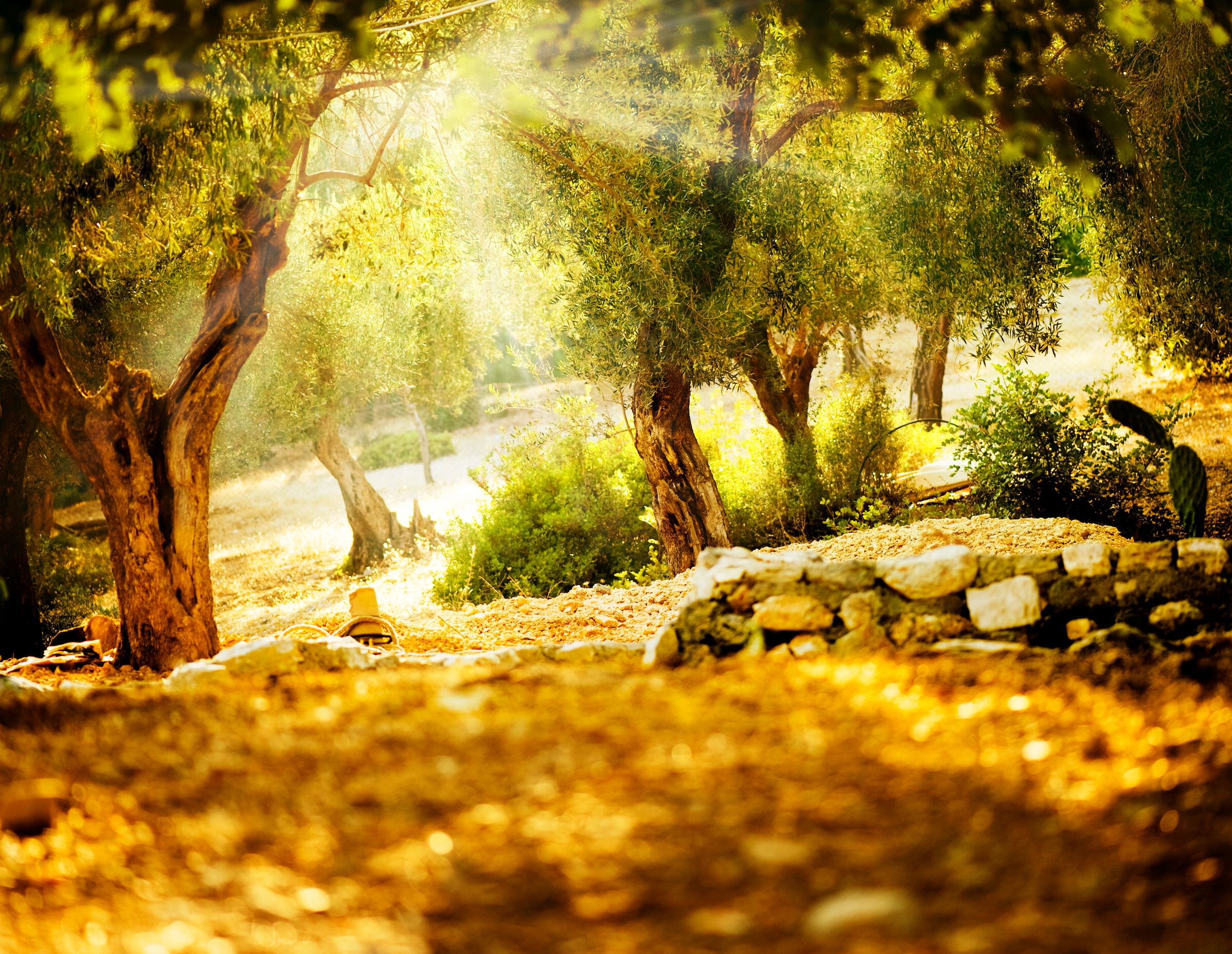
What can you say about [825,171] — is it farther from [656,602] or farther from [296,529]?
[296,529]

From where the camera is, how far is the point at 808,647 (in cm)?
364

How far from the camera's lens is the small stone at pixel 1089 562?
3.66m

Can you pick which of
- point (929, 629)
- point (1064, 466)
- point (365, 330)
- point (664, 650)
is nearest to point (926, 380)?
point (1064, 466)

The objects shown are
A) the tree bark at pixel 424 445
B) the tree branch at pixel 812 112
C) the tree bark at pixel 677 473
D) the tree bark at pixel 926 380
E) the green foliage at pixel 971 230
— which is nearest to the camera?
the green foliage at pixel 971 230

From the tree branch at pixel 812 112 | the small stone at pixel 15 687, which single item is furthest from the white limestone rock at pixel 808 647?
the tree branch at pixel 812 112

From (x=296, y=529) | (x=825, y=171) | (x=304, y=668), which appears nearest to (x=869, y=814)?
(x=304, y=668)

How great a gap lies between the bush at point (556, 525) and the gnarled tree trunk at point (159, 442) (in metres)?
4.91

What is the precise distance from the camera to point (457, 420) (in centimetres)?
2906

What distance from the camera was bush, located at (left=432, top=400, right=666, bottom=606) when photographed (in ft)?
40.5

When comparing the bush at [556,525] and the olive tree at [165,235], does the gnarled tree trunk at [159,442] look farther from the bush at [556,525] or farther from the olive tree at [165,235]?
the bush at [556,525]

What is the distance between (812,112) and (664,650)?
743 centimetres

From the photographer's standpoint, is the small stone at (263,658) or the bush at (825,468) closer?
the small stone at (263,658)

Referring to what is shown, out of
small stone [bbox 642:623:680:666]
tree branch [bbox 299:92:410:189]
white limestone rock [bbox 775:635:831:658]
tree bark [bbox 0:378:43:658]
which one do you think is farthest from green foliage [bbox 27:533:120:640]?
white limestone rock [bbox 775:635:831:658]

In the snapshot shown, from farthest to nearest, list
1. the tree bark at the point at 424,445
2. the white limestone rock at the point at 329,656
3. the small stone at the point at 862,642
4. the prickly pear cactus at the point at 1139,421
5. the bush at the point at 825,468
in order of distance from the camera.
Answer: the tree bark at the point at 424,445
the bush at the point at 825,468
the prickly pear cactus at the point at 1139,421
the white limestone rock at the point at 329,656
the small stone at the point at 862,642
